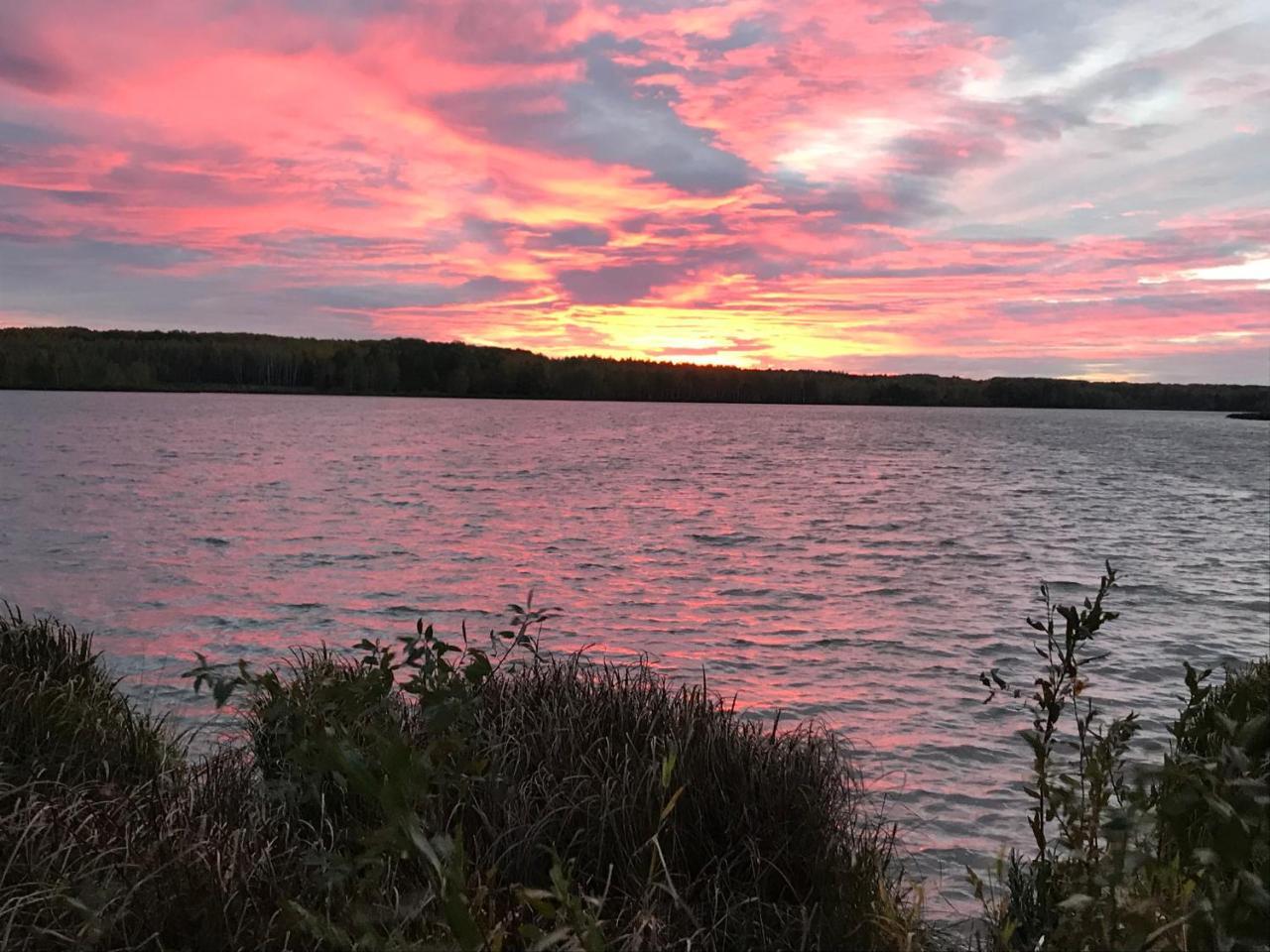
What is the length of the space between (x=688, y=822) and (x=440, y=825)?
164 cm

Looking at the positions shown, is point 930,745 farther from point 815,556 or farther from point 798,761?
point 815,556

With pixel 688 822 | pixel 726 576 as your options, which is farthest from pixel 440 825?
pixel 726 576

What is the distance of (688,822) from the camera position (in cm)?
538

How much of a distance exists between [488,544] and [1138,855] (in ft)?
79.4

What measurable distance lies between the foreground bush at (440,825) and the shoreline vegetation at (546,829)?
2cm

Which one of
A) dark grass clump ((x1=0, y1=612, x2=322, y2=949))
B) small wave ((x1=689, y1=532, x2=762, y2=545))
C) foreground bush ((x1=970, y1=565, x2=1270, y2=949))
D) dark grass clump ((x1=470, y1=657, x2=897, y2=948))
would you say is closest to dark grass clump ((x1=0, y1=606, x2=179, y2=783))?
dark grass clump ((x1=0, y1=612, x2=322, y2=949))

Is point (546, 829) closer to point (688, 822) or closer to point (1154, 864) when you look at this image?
point (688, 822)

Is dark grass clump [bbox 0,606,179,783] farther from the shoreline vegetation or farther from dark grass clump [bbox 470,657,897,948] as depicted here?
dark grass clump [bbox 470,657,897,948]

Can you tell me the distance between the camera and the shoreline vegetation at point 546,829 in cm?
293

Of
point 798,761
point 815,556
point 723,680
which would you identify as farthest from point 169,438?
point 798,761

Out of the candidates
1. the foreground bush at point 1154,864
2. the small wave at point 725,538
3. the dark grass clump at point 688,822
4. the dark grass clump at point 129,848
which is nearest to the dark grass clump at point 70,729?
the dark grass clump at point 129,848

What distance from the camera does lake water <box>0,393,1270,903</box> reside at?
38.9ft

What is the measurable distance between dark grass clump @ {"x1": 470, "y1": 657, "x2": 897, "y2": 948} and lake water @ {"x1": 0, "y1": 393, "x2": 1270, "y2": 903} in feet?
7.38

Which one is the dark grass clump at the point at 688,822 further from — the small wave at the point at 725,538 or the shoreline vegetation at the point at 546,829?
the small wave at the point at 725,538
